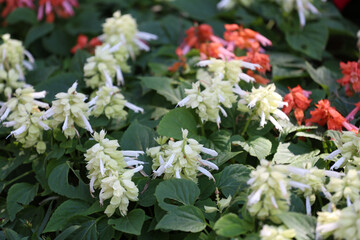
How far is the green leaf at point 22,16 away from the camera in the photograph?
9.96 ft

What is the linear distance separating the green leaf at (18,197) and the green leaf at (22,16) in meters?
1.53

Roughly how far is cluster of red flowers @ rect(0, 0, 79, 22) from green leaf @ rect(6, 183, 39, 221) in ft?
4.98

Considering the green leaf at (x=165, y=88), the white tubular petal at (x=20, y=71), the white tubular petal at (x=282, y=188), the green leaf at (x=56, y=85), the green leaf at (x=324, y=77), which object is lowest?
the white tubular petal at (x=20, y=71)

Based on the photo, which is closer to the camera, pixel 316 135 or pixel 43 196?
pixel 316 135

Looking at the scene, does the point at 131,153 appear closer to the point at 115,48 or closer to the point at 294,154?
the point at 294,154

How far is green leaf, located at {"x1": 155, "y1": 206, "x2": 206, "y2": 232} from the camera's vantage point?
56.5 inches

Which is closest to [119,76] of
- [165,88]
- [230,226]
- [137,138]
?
[165,88]

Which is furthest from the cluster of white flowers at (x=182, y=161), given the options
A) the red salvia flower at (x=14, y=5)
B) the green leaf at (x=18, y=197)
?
the red salvia flower at (x=14, y=5)

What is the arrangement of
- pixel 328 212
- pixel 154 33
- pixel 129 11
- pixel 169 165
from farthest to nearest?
pixel 129 11 < pixel 154 33 < pixel 169 165 < pixel 328 212

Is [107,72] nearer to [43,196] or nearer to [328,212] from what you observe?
[43,196]

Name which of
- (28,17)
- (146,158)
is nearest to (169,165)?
(146,158)

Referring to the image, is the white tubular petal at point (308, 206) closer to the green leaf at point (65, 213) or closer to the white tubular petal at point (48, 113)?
the green leaf at point (65, 213)

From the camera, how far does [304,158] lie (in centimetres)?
180

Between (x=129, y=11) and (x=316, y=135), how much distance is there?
2.00m
